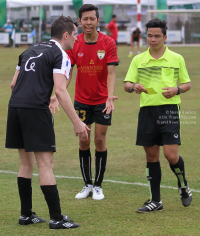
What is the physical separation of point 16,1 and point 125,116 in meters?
27.8

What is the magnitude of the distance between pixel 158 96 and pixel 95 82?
1.16 m

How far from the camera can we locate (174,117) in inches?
219

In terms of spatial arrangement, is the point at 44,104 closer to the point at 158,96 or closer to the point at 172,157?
the point at 158,96

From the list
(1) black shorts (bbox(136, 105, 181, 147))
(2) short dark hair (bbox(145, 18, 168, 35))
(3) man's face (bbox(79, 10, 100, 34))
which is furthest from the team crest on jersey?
(1) black shorts (bbox(136, 105, 181, 147))

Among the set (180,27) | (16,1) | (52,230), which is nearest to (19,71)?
(52,230)

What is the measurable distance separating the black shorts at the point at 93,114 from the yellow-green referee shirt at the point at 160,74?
2.82 feet

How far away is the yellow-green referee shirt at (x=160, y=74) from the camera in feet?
18.2

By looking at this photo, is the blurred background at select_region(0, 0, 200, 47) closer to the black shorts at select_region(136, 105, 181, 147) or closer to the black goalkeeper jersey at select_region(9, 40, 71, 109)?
the black shorts at select_region(136, 105, 181, 147)

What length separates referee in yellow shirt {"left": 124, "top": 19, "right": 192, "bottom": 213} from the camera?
18.2ft

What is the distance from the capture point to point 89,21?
6.23 metres

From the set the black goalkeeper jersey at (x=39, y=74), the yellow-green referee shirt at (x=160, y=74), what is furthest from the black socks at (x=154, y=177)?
the black goalkeeper jersey at (x=39, y=74)

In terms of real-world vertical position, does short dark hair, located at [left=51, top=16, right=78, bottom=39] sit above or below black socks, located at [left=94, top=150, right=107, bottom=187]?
above

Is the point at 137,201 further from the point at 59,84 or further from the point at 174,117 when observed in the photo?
the point at 59,84

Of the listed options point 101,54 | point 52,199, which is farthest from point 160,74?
point 52,199
